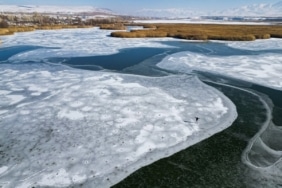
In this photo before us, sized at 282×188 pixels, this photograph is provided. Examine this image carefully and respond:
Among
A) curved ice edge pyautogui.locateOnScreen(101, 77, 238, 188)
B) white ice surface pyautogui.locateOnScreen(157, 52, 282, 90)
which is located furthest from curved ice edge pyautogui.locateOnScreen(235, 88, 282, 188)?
white ice surface pyautogui.locateOnScreen(157, 52, 282, 90)

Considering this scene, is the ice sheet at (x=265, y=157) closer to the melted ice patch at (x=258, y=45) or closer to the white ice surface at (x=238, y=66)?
the white ice surface at (x=238, y=66)

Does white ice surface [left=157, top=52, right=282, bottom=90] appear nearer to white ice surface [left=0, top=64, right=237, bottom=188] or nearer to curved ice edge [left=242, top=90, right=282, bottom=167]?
curved ice edge [left=242, top=90, right=282, bottom=167]

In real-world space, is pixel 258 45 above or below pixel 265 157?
below

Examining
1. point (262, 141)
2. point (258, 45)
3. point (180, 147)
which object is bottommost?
point (258, 45)

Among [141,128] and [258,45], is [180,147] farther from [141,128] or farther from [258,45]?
[258,45]

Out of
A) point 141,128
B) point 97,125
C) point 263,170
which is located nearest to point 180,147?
point 141,128

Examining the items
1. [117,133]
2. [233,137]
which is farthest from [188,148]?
[117,133]

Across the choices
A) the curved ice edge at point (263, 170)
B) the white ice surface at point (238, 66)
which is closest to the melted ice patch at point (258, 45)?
the white ice surface at point (238, 66)

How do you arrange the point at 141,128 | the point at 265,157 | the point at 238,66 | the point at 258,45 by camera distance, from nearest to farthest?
1. the point at 265,157
2. the point at 141,128
3. the point at 238,66
4. the point at 258,45

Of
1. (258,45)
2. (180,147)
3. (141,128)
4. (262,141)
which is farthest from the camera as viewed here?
(258,45)
